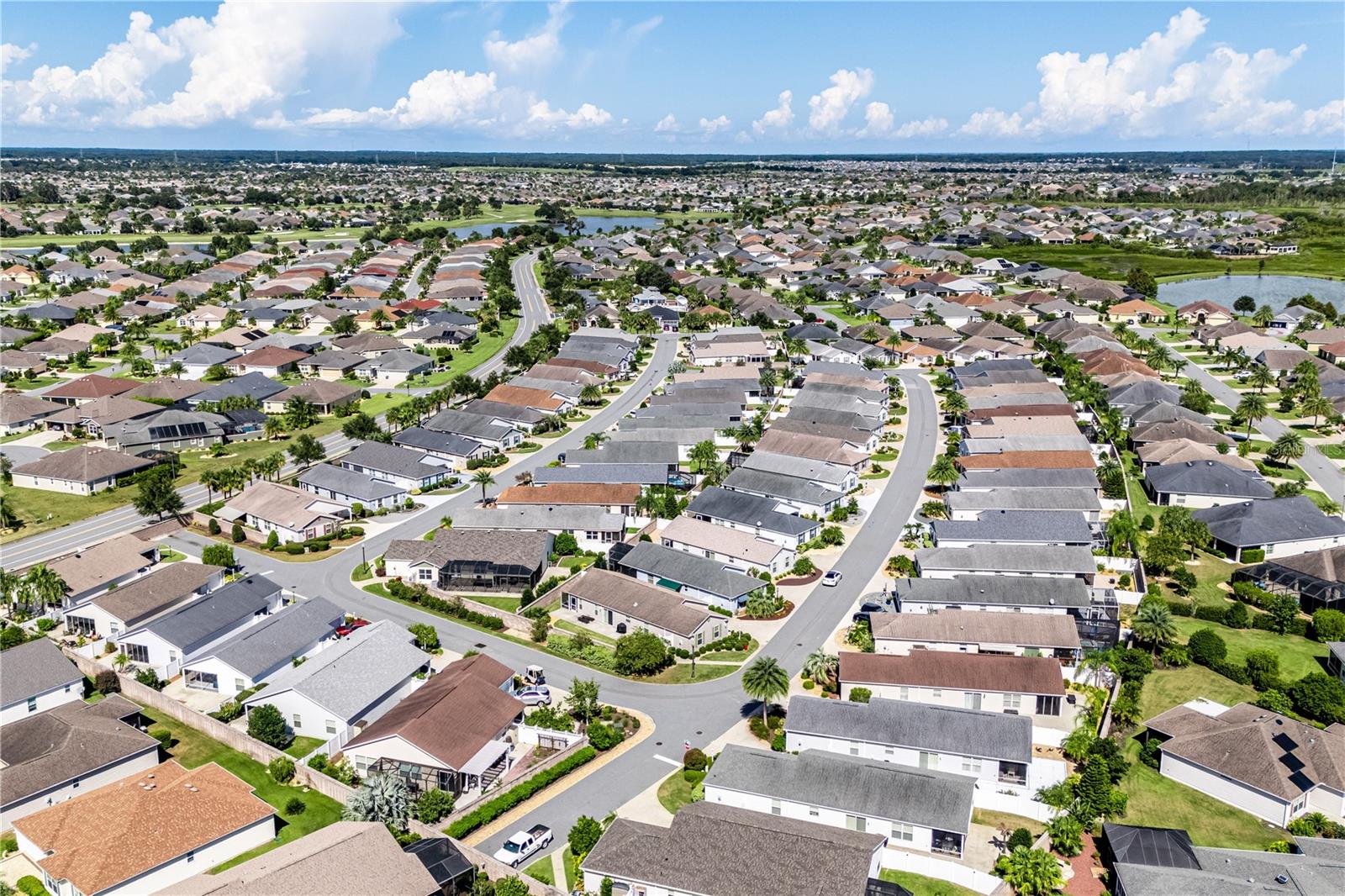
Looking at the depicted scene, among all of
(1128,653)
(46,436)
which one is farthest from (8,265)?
(1128,653)

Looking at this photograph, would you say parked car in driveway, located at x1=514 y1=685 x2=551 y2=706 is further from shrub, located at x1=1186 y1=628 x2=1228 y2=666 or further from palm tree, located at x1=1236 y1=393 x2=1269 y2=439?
palm tree, located at x1=1236 y1=393 x2=1269 y2=439

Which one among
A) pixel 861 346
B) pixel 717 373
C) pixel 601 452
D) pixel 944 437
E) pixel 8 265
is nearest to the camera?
pixel 601 452

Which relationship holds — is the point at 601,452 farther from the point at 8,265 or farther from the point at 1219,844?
the point at 8,265

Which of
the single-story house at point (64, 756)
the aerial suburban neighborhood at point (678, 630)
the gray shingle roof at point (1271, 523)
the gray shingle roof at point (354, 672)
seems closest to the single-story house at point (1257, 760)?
the aerial suburban neighborhood at point (678, 630)

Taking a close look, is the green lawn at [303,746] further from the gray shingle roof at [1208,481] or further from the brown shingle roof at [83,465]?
the gray shingle roof at [1208,481]

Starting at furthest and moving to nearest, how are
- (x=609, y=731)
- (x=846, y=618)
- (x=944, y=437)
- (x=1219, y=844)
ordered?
(x=944, y=437) < (x=846, y=618) < (x=609, y=731) < (x=1219, y=844)

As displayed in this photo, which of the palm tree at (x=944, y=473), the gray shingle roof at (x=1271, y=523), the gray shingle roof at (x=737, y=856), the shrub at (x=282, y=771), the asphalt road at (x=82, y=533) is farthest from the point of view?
the palm tree at (x=944, y=473)
